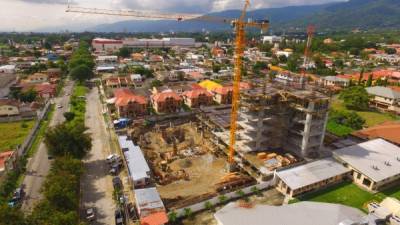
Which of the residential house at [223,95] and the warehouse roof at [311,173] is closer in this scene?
the warehouse roof at [311,173]

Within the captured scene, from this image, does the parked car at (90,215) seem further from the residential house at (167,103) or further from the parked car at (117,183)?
the residential house at (167,103)

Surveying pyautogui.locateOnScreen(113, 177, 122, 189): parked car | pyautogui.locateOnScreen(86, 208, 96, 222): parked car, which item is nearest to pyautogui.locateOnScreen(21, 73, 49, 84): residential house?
pyautogui.locateOnScreen(113, 177, 122, 189): parked car

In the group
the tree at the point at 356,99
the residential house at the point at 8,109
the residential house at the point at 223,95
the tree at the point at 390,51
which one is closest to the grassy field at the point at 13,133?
the residential house at the point at 8,109

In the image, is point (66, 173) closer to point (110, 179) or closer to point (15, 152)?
point (110, 179)

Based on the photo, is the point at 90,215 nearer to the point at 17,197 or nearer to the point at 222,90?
the point at 17,197

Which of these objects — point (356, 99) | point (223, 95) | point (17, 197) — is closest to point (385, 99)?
point (356, 99)

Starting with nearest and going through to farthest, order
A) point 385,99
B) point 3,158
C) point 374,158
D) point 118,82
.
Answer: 1. point 3,158
2. point 374,158
3. point 385,99
4. point 118,82

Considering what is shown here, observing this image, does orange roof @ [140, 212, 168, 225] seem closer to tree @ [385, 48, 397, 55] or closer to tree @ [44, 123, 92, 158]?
tree @ [44, 123, 92, 158]
